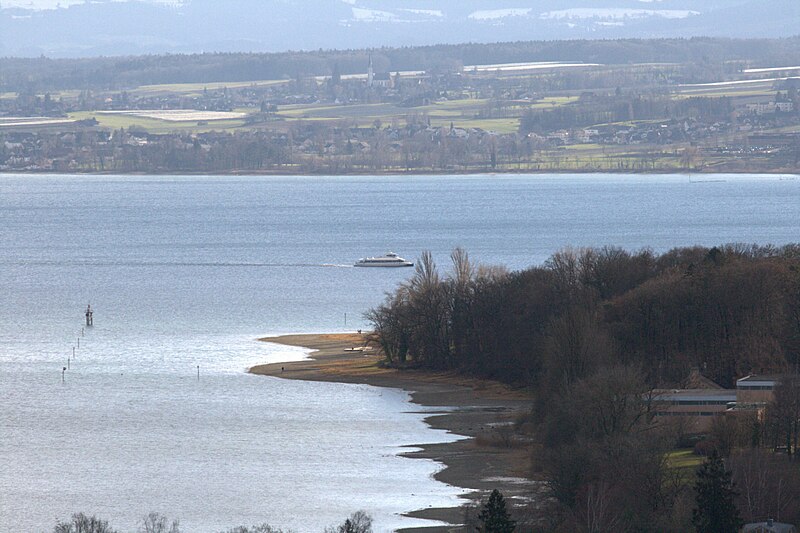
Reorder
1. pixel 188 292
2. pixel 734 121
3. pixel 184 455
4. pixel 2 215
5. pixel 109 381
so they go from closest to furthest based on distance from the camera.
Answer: pixel 184 455 < pixel 109 381 < pixel 188 292 < pixel 2 215 < pixel 734 121

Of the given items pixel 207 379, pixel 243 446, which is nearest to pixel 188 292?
pixel 207 379


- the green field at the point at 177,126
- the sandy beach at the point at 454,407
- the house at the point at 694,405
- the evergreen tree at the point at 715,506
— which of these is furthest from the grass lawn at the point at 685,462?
the green field at the point at 177,126

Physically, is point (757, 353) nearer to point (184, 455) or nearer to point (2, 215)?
point (184, 455)

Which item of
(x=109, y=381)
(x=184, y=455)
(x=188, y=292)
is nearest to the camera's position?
(x=184, y=455)

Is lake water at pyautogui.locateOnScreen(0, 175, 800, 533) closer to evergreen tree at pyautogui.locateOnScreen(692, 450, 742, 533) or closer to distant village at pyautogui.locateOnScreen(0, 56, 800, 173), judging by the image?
evergreen tree at pyautogui.locateOnScreen(692, 450, 742, 533)

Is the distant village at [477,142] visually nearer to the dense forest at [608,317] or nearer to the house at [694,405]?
the dense forest at [608,317]

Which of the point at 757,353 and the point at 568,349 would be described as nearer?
the point at 568,349
